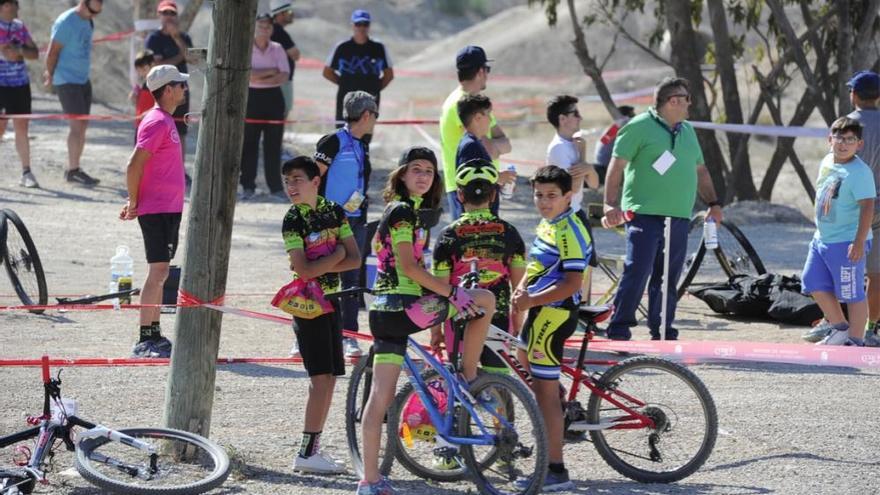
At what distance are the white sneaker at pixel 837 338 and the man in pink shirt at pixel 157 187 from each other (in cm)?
445

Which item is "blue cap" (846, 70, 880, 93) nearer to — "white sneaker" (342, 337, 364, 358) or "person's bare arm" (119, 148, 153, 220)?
"white sneaker" (342, 337, 364, 358)

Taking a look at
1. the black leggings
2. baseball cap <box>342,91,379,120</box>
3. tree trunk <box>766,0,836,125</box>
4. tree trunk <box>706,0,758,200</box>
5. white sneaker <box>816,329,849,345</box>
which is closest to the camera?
baseball cap <box>342,91,379,120</box>

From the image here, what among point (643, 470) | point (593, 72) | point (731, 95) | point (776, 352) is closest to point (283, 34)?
point (593, 72)

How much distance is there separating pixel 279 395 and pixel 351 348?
3.58 feet

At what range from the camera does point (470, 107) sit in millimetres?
8945

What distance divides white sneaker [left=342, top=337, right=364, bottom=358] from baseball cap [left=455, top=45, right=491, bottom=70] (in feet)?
6.31

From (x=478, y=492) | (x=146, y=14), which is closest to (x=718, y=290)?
(x=478, y=492)

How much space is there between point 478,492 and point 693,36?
12.7 metres

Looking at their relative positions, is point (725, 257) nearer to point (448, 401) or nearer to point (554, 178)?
point (554, 178)

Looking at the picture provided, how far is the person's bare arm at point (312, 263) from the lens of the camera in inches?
264

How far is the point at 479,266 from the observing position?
22.3ft

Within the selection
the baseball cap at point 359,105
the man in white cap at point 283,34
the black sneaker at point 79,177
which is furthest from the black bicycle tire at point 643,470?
the black sneaker at point 79,177

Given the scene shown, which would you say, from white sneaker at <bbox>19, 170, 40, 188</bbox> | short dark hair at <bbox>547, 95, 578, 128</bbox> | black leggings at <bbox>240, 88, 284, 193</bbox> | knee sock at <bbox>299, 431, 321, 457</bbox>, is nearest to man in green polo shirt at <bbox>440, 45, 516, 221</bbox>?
short dark hair at <bbox>547, 95, 578, 128</bbox>

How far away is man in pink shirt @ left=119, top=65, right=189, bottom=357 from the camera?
Answer: 29.1ft
